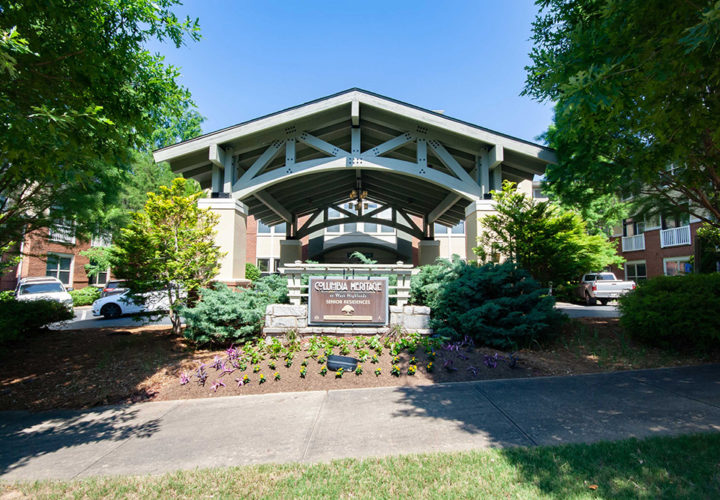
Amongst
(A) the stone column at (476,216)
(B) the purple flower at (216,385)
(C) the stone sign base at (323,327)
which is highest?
(A) the stone column at (476,216)

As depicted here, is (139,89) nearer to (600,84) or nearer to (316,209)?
(600,84)

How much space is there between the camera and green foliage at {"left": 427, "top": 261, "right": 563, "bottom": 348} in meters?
6.60

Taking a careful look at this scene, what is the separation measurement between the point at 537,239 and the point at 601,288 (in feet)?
41.4

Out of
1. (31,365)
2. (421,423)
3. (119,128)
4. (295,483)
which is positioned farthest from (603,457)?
(31,365)

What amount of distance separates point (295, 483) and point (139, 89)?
5.07 m

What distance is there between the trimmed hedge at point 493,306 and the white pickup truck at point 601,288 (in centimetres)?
1318

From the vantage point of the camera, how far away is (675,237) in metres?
21.1

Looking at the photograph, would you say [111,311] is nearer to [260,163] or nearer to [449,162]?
[260,163]

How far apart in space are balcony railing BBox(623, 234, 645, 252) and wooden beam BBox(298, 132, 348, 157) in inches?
893

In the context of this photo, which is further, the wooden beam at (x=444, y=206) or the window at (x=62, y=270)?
the window at (x=62, y=270)

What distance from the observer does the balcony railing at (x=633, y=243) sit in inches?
926

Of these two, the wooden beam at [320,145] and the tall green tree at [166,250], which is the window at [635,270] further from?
the tall green tree at [166,250]

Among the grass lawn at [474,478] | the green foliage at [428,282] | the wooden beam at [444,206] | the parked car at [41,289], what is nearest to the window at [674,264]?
the wooden beam at [444,206]

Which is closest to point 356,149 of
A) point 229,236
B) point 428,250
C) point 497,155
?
point 497,155
